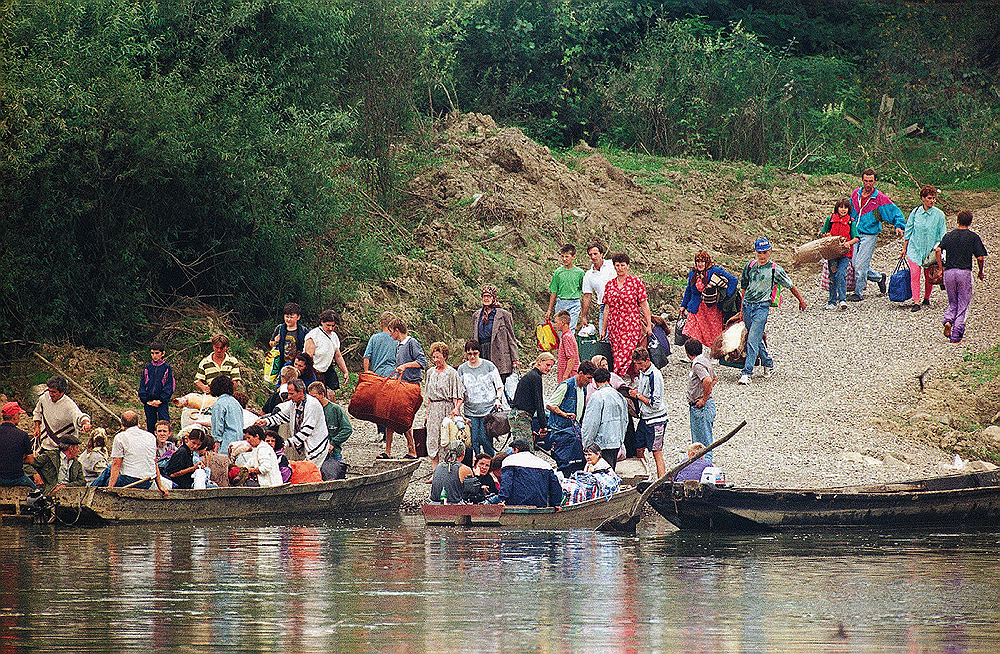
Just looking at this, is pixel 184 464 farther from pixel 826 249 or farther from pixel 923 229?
pixel 923 229

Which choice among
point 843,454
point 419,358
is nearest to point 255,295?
point 419,358

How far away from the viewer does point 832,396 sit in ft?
72.0

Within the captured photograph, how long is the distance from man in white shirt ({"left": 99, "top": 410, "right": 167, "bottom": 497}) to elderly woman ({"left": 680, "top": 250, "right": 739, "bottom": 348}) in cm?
839

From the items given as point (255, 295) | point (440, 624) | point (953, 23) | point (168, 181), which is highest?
point (953, 23)

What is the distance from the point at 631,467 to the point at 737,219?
48.0 ft

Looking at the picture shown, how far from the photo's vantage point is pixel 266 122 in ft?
78.4

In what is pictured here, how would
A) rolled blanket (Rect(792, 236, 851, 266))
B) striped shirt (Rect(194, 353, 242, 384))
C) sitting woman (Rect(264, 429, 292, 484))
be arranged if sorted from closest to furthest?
sitting woman (Rect(264, 429, 292, 484)) < striped shirt (Rect(194, 353, 242, 384)) < rolled blanket (Rect(792, 236, 851, 266))

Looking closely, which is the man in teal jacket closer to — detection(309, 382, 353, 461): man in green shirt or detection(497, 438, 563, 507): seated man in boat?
detection(497, 438, 563, 507): seated man in boat

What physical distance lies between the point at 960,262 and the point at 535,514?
8.62 m

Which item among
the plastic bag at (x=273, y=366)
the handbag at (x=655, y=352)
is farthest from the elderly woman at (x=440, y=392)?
the handbag at (x=655, y=352)

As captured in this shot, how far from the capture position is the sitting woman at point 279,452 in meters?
17.4

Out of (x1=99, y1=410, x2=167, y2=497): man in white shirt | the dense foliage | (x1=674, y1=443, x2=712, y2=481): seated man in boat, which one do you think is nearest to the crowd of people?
(x1=99, y1=410, x2=167, y2=497): man in white shirt

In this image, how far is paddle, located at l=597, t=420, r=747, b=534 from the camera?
15.6 m

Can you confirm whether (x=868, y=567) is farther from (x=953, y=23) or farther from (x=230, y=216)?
(x=953, y=23)
